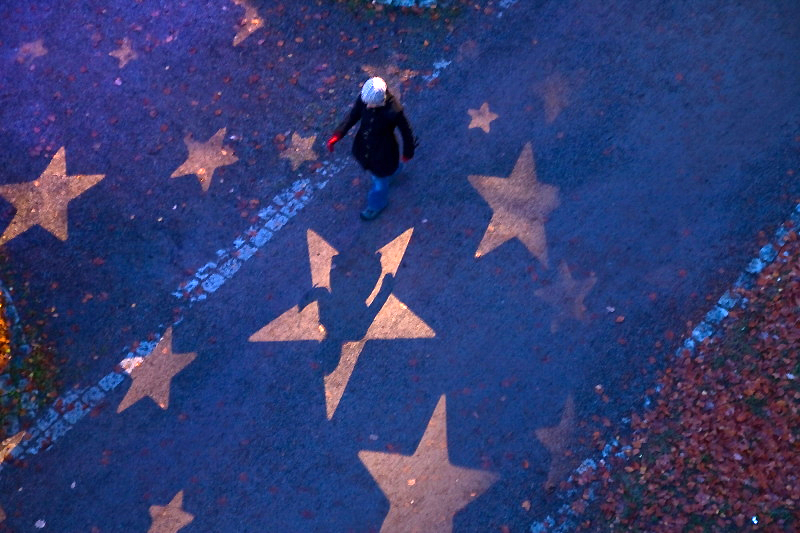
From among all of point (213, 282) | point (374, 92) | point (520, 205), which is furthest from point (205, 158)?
point (520, 205)

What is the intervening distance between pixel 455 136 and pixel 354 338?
274 cm

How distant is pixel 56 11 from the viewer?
8969mm

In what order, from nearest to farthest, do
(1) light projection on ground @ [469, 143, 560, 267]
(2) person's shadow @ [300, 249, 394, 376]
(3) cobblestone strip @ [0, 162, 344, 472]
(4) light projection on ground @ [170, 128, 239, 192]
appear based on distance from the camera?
(3) cobblestone strip @ [0, 162, 344, 472], (2) person's shadow @ [300, 249, 394, 376], (1) light projection on ground @ [469, 143, 560, 267], (4) light projection on ground @ [170, 128, 239, 192]

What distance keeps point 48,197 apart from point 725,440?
782cm

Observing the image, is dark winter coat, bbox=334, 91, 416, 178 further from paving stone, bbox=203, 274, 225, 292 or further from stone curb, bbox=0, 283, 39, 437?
stone curb, bbox=0, 283, 39, 437

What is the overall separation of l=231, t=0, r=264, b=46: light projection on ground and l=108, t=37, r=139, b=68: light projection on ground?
138cm

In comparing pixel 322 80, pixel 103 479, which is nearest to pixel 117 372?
pixel 103 479

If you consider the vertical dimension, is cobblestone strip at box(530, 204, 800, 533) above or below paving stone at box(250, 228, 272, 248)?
below

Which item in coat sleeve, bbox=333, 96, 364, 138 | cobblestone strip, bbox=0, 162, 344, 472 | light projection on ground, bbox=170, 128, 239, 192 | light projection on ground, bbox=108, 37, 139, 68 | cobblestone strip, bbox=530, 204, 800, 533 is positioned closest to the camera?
cobblestone strip, bbox=530, 204, 800, 533

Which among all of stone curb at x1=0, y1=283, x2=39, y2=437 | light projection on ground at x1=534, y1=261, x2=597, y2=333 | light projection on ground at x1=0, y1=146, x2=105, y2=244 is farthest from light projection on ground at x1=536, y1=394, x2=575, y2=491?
light projection on ground at x1=0, y1=146, x2=105, y2=244

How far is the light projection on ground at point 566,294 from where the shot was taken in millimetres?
6668

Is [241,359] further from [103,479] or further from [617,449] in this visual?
[617,449]

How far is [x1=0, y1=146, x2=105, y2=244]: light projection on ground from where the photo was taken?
7.52 metres

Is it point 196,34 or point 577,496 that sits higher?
point 196,34
